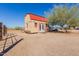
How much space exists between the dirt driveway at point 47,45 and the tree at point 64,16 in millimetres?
233

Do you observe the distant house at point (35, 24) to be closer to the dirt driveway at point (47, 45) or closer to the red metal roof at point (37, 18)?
the red metal roof at point (37, 18)

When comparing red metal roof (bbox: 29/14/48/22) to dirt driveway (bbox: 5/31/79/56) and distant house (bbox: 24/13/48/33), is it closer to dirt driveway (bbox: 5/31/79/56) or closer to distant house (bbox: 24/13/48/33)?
distant house (bbox: 24/13/48/33)

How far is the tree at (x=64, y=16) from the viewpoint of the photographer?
164 inches

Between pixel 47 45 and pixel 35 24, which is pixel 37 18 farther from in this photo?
pixel 47 45

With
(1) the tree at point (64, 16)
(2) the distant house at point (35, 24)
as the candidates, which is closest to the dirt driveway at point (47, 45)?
(2) the distant house at point (35, 24)

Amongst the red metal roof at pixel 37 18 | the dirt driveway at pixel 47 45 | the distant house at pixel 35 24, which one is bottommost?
the dirt driveway at pixel 47 45

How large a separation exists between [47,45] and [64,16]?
0.72m

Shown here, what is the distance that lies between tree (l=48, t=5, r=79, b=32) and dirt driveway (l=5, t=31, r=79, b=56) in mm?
233

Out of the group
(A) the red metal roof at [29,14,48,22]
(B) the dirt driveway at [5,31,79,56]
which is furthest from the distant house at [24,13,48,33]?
(B) the dirt driveway at [5,31,79,56]

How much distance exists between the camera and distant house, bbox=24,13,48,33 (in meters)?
4.14

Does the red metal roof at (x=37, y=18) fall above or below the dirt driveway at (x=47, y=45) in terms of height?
above

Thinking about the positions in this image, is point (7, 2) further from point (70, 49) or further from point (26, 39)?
point (70, 49)

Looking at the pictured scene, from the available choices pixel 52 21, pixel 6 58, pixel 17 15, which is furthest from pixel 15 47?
pixel 52 21

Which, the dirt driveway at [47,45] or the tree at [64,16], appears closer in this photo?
the dirt driveway at [47,45]
